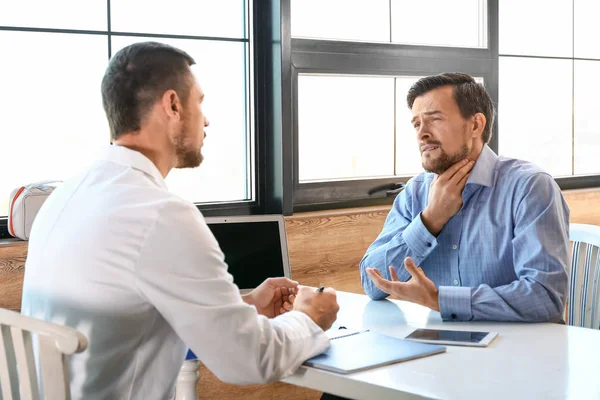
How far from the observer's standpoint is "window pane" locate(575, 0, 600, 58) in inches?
170

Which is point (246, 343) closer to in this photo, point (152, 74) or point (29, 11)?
point (152, 74)

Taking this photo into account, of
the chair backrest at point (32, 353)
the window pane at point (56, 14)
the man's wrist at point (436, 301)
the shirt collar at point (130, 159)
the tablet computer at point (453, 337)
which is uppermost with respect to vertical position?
the window pane at point (56, 14)

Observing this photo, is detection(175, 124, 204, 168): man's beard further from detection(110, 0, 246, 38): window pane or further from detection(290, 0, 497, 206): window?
detection(290, 0, 497, 206): window

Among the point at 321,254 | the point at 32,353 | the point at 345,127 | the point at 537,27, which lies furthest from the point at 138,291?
the point at 537,27

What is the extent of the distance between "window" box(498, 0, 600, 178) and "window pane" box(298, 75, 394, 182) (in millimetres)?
803

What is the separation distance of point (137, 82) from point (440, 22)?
2.39 m

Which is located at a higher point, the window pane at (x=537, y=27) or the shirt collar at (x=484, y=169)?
the window pane at (x=537, y=27)

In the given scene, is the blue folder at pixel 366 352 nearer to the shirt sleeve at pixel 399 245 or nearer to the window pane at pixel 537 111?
the shirt sleeve at pixel 399 245

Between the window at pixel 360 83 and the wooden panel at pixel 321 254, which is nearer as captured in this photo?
the wooden panel at pixel 321 254

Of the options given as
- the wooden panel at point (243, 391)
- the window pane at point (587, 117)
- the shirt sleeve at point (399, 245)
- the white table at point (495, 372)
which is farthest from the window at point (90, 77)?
the window pane at point (587, 117)

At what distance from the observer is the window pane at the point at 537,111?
398cm

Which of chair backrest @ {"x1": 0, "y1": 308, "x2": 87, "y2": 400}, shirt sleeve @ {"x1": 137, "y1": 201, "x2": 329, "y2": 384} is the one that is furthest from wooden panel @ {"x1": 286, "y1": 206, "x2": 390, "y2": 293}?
chair backrest @ {"x1": 0, "y1": 308, "x2": 87, "y2": 400}

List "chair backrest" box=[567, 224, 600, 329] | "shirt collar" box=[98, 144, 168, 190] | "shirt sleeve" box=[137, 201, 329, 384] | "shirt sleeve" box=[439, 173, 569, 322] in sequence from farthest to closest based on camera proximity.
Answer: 1. "chair backrest" box=[567, 224, 600, 329]
2. "shirt sleeve" box=[439, 173, 569, 322]
3. "shirt collar" box=[98, 144, 168, 190]
4. "shirt sleeve" box=[137, 201, 329, 384]

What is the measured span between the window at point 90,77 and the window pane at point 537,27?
1.54 metres
